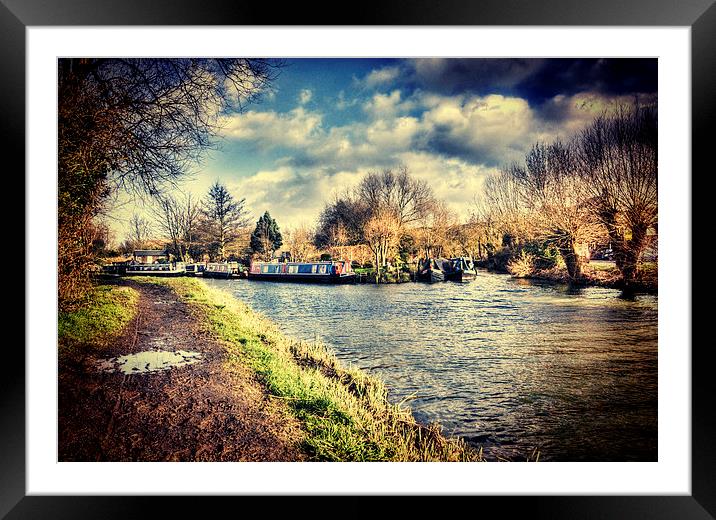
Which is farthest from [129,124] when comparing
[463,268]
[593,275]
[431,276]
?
[593,275]

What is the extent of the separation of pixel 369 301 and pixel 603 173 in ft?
5.60

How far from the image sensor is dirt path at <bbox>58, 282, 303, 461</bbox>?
9.29 ft

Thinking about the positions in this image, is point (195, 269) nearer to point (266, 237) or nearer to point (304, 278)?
point (266, 237)

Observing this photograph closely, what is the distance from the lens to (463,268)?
9.88 ft

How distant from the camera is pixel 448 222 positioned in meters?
2.97

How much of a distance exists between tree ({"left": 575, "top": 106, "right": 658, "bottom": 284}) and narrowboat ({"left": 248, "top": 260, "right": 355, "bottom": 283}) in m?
1.67

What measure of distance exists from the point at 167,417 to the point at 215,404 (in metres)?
0.30

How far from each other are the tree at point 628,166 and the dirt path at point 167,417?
7.85ft

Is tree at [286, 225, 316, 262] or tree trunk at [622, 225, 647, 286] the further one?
tree at [286, 225, 316, 262]

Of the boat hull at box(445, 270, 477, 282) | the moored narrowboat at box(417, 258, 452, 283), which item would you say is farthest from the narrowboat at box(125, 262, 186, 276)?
the boat hull at box(445, 270, 477, 282)

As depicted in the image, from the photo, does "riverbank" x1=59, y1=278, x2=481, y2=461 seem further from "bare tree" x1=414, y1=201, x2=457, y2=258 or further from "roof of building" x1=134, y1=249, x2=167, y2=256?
"bare tree" x1=414, y1=201, x2=457, y2=258
